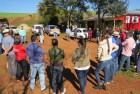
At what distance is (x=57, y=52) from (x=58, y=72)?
2.06 ft

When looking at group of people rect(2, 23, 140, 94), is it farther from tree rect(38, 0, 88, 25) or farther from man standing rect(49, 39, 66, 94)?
tree rect(38, 0, 88, 25)

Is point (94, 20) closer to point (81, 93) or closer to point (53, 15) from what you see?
point (53, 15)

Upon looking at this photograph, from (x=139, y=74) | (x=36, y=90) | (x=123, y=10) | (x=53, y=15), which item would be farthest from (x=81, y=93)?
(x=53, y=15)

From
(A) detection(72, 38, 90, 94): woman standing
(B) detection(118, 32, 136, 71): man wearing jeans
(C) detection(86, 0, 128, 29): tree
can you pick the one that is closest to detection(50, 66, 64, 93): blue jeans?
(A) detection(72, 38, 90, 94): woman standing

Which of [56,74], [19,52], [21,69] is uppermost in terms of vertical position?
[19,52]

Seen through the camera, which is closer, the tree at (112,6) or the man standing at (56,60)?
the man standing at (56,60)

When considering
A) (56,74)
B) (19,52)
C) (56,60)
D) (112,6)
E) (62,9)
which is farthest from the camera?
(62,9)

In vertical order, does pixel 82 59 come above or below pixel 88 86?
above

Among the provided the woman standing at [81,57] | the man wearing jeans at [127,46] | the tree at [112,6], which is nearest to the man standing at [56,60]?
the woman standing at [81,57]

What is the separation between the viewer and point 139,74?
10867 millimetres

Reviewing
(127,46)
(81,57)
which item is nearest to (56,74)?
(81,57)

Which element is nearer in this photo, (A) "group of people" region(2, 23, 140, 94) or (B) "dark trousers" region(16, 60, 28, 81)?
(A) "group of people" region(2, 23, 140, 94)

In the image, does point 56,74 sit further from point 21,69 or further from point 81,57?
point 21,69

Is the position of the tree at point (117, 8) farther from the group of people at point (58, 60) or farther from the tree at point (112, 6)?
the group of people at point (58, 60)
